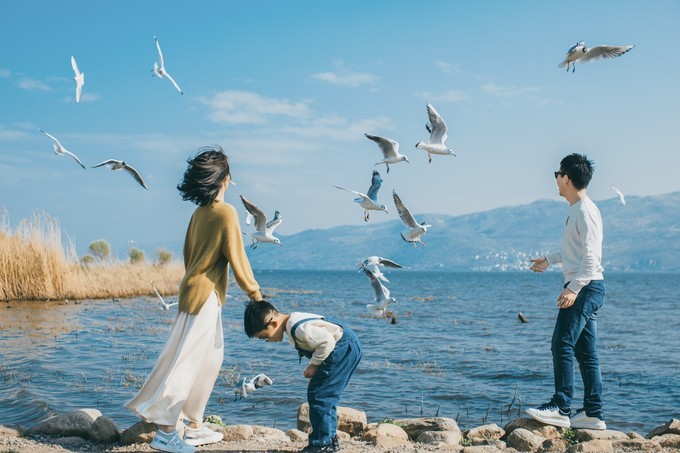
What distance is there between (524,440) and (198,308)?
337 centimetres

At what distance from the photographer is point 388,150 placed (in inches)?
332

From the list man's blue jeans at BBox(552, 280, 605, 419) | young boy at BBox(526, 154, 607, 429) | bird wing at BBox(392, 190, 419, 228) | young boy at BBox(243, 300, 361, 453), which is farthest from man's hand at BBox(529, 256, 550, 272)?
young boy at BBox(243, 300, 361, 453)

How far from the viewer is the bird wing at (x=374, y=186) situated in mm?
8358

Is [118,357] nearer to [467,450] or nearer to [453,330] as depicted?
[467,450]

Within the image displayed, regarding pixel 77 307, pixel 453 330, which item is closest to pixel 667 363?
pixel 453 330

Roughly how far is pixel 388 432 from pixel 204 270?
2.95 meters

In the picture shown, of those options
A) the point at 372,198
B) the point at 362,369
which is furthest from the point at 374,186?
the point at 362,369

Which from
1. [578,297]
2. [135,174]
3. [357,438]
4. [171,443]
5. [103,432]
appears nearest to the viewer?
[171,443]

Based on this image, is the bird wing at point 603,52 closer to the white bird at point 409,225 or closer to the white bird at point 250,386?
the white bird at point 409,225

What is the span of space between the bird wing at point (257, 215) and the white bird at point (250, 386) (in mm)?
3514

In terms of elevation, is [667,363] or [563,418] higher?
[563,418]

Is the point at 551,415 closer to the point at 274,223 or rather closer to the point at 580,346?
the point at 580,346

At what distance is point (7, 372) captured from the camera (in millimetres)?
11828

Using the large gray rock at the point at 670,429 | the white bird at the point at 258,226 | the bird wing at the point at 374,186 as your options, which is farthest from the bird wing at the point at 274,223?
the large gray rock at the point at 670,429
